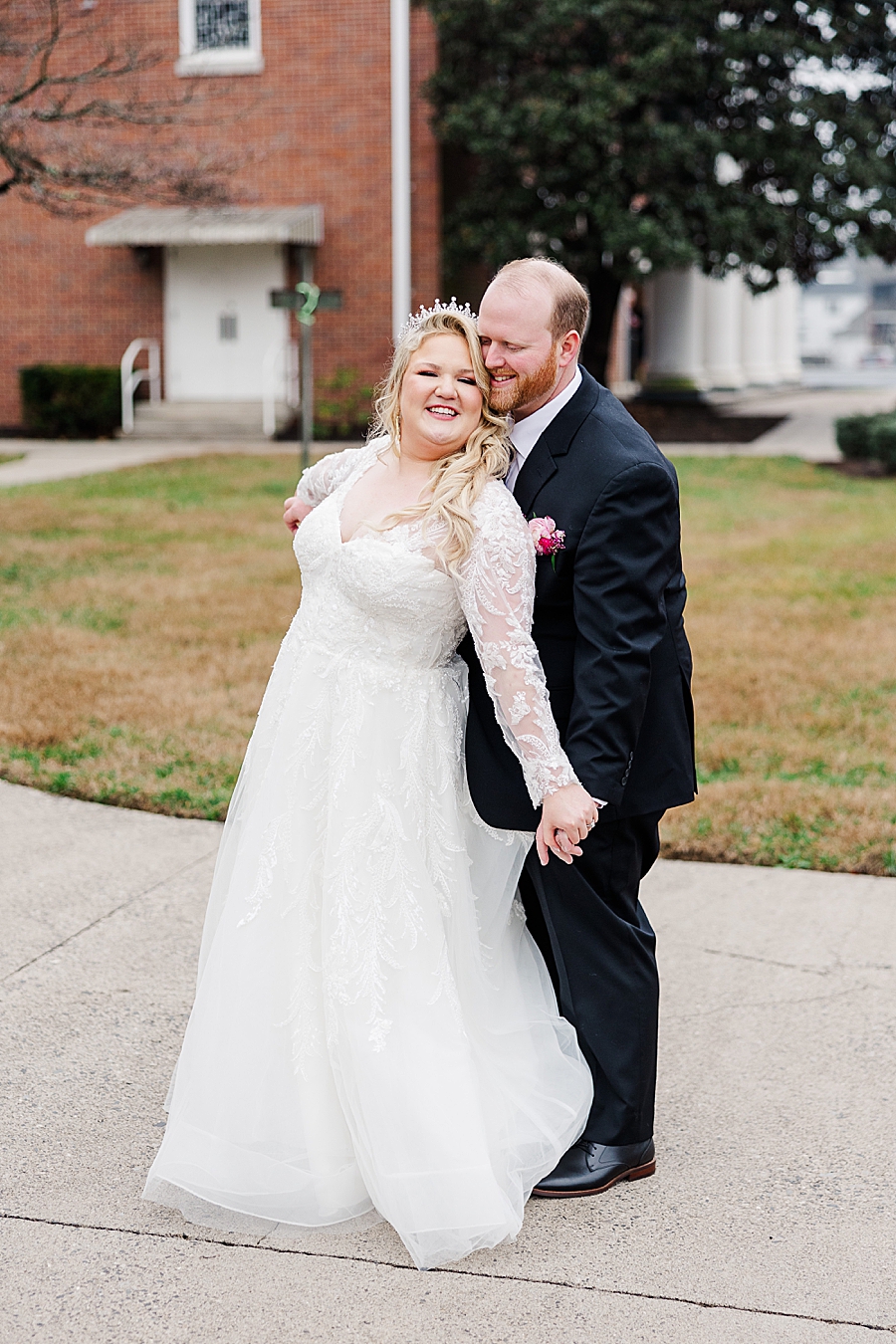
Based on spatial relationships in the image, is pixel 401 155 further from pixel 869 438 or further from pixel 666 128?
pixel 869 438

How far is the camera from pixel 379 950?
119 inches

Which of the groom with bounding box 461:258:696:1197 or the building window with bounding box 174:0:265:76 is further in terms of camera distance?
the building window with bounding box 174:0:265:76

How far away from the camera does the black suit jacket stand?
9.31ft

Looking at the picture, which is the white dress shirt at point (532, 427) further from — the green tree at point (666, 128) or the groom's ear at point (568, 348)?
the green tree at point (666, 128)

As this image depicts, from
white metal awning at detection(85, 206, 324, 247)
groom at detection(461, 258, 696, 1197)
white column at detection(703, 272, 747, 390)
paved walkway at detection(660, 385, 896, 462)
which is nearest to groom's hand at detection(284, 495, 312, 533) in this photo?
groom at detection(461, 258, 696, 1197)

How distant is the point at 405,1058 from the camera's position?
9.75 ft

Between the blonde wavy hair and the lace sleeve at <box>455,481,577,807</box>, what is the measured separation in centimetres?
3

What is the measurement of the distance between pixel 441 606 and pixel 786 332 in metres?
46.5

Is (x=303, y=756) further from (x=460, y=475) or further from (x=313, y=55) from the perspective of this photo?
(x=313, y=55)

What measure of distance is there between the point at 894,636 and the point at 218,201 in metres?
8.02

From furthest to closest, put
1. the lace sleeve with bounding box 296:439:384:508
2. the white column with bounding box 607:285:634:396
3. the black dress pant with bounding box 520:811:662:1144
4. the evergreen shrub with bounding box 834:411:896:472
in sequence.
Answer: the white column with bounding box 607:285:634:396 < the evergreen shrub with bounding box 834:411:896:472 < the lace sleeve with bounding box 296:439:384:508 < the black dress pant with bounding box 520:811:662:1144

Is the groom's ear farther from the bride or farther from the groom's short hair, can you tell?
the bride

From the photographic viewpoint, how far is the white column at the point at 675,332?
33.5 meters

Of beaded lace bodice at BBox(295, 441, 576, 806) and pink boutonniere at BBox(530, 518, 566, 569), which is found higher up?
pink boutonniere at BBox(530, 518, 566, 569)
